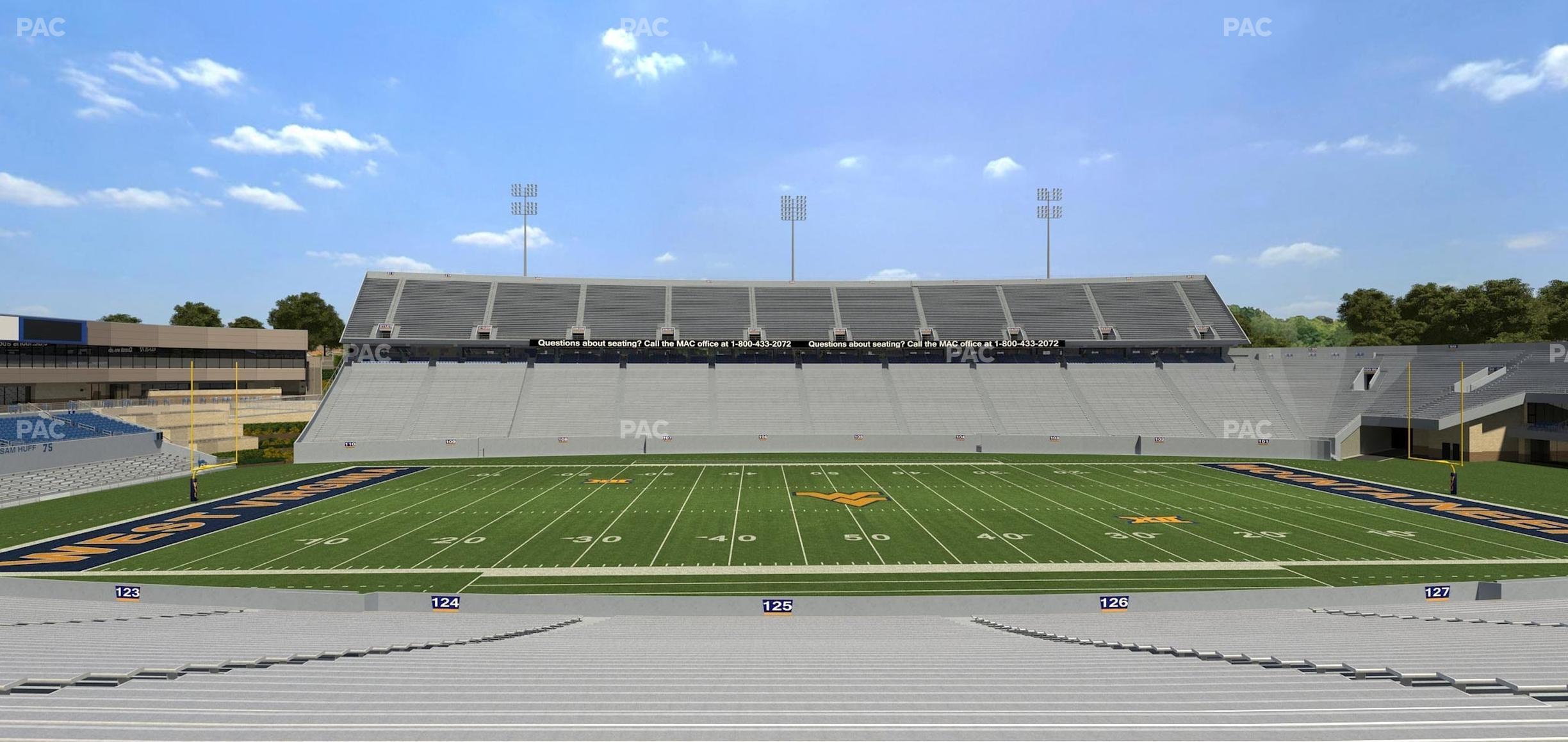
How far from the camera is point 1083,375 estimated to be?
54.7 m

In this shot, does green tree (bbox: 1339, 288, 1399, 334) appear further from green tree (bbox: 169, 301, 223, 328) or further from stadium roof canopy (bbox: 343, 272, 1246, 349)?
green tree (bbox: 169, 301, 223, 328)

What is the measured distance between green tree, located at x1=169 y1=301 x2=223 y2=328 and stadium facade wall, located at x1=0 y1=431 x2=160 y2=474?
234 feet

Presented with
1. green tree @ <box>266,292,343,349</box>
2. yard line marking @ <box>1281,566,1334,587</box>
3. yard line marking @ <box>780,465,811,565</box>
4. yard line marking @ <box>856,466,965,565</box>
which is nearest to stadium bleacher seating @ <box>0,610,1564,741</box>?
yard line marking @ <box>1281,566,1334,587</box>

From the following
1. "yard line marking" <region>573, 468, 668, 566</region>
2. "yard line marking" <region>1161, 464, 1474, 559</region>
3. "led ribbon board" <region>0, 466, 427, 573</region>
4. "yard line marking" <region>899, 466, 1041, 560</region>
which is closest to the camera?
"led ribbon board" <region>0, 466, 427, 573</region>

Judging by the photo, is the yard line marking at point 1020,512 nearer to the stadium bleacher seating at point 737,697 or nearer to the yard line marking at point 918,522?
the yard line marking at point 918,522

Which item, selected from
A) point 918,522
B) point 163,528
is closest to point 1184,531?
point 918,522

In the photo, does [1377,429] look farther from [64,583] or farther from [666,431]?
[64,583]

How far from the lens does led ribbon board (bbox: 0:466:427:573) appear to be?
762 inches

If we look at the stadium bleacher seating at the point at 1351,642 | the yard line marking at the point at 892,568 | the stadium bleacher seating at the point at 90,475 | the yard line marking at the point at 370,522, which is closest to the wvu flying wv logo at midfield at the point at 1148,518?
the yard line marking at the point at 892,568

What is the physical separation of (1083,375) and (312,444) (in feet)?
161

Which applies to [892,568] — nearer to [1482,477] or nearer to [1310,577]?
[1310,577]

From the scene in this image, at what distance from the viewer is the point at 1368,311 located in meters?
87.4

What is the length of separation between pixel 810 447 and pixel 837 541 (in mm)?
23487

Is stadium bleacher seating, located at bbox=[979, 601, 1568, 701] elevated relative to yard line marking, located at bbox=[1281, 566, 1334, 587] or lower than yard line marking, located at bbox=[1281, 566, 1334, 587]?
elevated
